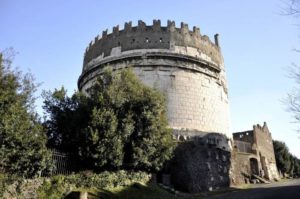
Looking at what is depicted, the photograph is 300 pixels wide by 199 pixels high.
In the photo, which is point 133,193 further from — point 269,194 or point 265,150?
point 265,150

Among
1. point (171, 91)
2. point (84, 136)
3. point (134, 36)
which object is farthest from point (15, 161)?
point (134, 36)

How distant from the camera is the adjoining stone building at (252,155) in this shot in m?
25.1

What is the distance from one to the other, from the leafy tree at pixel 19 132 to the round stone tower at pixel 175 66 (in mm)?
11630

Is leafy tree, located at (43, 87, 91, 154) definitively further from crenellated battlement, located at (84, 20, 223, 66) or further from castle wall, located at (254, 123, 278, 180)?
castle wall, located at (254, 123, 278, 180)

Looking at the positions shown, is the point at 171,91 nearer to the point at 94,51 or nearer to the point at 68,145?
the point at 94,51

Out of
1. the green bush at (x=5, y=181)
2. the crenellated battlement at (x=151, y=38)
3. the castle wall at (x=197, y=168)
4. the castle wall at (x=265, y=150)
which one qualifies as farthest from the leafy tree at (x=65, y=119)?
the castle wall at (x=265, y=150)

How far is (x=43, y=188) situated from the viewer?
40.0ft

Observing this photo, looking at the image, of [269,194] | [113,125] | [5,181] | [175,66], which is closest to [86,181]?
[113,125]

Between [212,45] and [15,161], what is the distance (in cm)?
2011

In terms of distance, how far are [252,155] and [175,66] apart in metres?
11.5

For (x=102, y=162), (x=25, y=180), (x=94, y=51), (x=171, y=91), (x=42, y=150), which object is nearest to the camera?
(x=25, y=180)

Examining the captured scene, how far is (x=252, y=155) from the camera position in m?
30.0

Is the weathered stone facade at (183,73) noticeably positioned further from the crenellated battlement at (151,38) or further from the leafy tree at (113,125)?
the leafy tree at (113,125)

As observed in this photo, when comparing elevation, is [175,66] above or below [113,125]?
above
